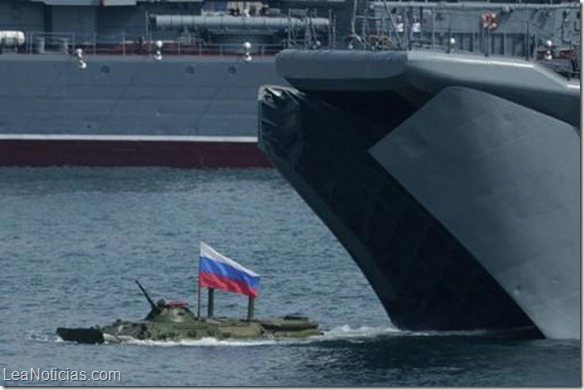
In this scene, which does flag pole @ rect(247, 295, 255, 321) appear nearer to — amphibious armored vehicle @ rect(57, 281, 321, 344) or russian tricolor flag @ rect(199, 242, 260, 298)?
amphibious armored vehicle @ rect(57, 281, 321, 344)

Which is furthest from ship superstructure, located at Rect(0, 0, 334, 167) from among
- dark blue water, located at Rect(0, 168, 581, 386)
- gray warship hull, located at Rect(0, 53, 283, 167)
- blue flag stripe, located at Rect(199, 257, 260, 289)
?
blue flag stripe, located at Rect(199, 257, 260, 289)

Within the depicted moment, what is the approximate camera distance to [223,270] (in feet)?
122

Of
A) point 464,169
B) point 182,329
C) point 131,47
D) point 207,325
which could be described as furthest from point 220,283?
point 131,47

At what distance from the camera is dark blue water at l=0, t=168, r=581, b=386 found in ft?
113

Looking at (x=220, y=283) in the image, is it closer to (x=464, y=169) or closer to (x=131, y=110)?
(x=464, y=169)

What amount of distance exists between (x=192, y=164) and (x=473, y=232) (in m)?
46.6

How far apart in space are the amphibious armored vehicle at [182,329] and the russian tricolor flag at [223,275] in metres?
0.70

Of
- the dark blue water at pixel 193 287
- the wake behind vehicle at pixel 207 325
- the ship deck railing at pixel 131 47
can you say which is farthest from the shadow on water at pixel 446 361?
the ship deck railing at pixel 131 47

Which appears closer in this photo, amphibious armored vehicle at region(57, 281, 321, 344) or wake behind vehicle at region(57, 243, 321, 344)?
wake behind vehicle at region(57, 243, 321, 344)

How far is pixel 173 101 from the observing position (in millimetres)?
81500

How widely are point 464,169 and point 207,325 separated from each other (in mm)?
5252

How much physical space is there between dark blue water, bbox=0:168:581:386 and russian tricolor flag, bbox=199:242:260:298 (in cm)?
87

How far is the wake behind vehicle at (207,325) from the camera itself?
37.2 metres

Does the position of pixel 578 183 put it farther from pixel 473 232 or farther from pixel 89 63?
pixel 89 63
